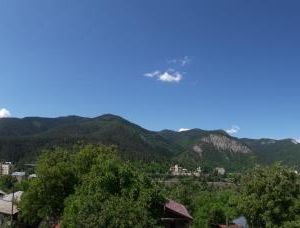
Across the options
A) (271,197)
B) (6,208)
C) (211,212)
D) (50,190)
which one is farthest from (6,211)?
(271,197)

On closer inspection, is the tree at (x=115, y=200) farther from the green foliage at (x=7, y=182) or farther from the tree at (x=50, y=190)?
the green foliage at (x=7, y=182)

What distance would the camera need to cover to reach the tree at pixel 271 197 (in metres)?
48.6

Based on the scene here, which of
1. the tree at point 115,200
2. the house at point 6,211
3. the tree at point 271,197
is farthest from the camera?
the house at point 6,211

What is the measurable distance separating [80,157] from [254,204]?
67.0 feet

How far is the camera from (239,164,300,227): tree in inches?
1914

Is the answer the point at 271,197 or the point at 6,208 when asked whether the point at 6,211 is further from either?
the point at 271,197

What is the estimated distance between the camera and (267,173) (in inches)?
2009

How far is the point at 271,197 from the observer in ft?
162


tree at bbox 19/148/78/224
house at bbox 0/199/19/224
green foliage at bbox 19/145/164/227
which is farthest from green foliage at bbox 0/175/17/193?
green foliage at bbox 19/145/164/227

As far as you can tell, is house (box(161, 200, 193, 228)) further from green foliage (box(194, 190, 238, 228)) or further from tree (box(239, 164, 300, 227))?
green foliage (box(194, 190, 238, 228))

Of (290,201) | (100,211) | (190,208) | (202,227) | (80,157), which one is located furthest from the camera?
(190,208)

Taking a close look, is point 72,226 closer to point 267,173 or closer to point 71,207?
point 71,207

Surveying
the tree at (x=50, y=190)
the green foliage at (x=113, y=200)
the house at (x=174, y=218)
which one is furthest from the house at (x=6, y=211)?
the house at (x=174, y=218)

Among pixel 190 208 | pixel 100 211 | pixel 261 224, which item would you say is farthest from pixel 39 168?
pixel 190 208
